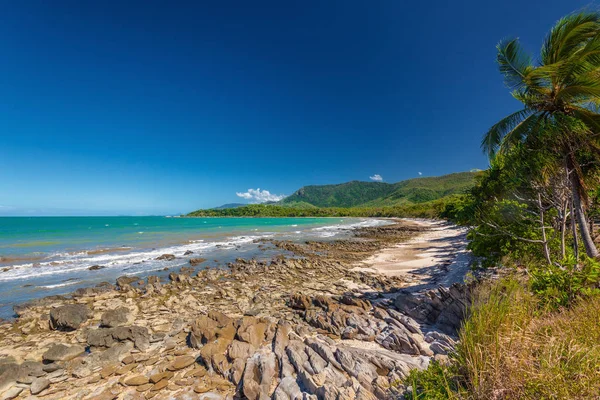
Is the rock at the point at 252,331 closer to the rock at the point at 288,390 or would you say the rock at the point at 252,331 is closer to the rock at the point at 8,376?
the rock at the point at 288,390

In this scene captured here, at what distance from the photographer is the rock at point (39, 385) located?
5.86 m

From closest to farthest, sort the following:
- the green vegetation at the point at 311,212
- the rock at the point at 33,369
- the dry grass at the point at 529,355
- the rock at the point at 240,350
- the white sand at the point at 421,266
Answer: the dry grass at the point at 529,355 → the rock at the point at 240,350 → the rock at the point at 33,369 → the white sand at the point at 421,266 → the green vegetation at the point at 311,212

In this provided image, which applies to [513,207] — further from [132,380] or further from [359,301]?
[132,380]

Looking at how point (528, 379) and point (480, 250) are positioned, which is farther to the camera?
point (480, 250)

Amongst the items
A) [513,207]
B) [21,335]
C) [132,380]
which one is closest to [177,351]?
[132,380]

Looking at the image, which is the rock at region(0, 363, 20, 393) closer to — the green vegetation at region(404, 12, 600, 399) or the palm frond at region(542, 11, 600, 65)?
the green vegetation at region(404, 12, 600, 399)

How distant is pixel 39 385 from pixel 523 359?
390 inches

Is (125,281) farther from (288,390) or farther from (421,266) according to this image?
(421,266)

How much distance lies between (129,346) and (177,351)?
1.72 meters

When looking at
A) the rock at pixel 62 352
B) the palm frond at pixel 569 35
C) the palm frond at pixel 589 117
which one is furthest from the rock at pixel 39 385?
the palm frond at pixel 569 35

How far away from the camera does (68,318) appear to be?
30.4 ft

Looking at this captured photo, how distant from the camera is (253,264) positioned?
19.9 meters

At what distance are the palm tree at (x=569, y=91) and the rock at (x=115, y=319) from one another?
15.2m

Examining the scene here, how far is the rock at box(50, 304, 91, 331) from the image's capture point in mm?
9102
